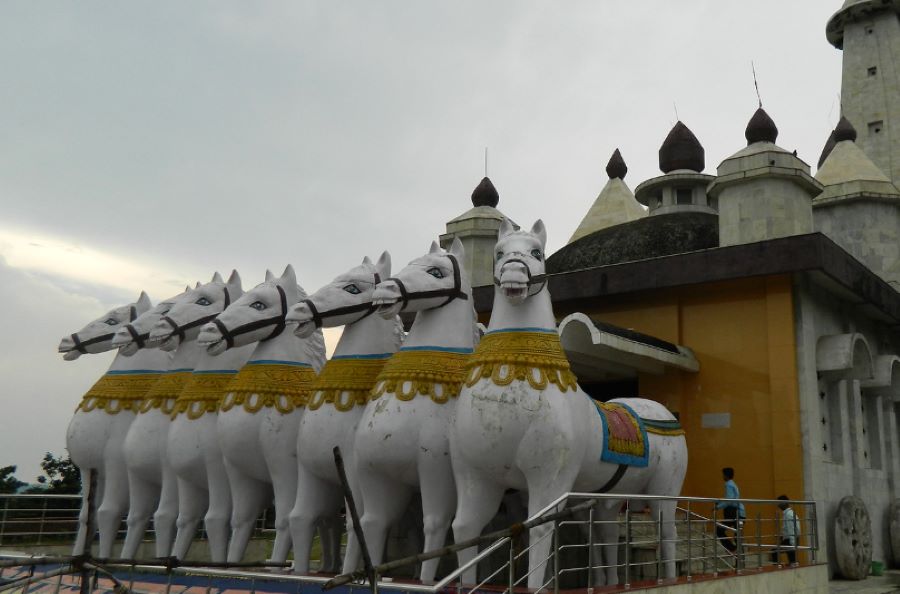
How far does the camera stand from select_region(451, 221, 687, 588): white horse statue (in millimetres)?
7461

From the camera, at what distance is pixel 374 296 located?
8469 millimetres

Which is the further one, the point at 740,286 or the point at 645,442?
the point at 740,286

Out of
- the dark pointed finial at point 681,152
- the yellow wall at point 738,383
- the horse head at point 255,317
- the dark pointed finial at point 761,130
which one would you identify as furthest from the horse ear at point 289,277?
the dark pointed finial at point 681,152

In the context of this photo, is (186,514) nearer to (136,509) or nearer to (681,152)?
(136,509)

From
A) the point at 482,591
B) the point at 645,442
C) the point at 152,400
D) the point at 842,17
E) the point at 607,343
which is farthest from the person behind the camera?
the point at 842,17

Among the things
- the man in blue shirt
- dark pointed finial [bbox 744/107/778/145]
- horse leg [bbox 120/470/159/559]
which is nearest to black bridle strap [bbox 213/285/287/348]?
horse leg [bbox 120/470/159/559]

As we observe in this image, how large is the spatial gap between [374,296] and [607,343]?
538cm

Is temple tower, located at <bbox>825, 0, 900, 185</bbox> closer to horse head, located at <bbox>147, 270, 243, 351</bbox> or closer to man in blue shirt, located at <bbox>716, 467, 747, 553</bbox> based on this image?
man in blue shirt, located at <bbox>716, 467, 747, 553</bbox>

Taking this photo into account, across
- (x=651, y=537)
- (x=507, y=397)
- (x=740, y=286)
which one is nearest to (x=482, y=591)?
(x=507, y=397)

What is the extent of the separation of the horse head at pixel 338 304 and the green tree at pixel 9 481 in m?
18.5

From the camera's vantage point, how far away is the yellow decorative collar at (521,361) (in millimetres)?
7672

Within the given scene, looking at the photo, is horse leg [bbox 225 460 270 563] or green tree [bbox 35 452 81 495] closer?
horse leg [bbox 225 460 270 563]

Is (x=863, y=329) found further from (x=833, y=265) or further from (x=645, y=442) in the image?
(x=645, y=442)

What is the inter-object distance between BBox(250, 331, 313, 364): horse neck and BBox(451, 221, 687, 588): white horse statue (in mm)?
3246
